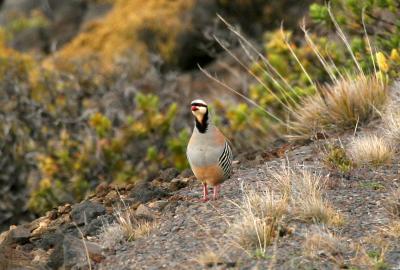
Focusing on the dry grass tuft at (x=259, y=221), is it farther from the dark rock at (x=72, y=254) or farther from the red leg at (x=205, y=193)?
the dark rock at (x=72, y=254)

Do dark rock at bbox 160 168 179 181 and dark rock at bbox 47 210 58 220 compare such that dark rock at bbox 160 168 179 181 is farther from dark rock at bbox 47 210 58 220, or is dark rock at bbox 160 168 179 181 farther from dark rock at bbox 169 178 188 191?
dark rock at bbox 47 210 58 220

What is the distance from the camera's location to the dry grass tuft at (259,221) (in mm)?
5793

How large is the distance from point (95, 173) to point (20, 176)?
1166mm

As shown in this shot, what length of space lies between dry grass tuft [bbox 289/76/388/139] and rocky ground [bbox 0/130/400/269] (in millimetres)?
610

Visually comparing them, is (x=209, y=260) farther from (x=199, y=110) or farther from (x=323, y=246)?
(x=199, y=110)

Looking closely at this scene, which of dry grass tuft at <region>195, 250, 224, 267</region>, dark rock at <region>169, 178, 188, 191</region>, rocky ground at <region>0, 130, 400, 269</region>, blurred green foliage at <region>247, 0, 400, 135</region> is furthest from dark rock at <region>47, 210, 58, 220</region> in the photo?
blurred green foliage at <region>247, 0, 400, 135</region>

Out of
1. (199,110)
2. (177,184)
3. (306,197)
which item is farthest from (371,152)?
(177,184)

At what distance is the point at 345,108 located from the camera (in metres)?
8.68

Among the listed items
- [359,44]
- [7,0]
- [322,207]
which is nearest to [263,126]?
[359,44]

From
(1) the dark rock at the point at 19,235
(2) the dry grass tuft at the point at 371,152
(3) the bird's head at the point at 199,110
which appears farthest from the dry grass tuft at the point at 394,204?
(1) the dark rock at the point at 19,235

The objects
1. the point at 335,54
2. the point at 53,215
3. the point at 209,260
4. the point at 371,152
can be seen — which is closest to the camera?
the point at 209,260

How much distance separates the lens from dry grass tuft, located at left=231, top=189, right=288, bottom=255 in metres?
5.79

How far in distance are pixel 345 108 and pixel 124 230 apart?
3173 mm

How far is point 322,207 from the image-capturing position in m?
6.16
